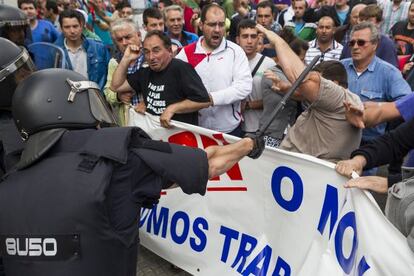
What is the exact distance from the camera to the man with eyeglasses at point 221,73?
3.58 metres

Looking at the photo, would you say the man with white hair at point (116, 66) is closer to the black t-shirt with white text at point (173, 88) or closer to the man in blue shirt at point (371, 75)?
the black t-shirt with white text at point (173, 88)

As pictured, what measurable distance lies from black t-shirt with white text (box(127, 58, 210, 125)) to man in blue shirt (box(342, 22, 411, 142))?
4.46ft

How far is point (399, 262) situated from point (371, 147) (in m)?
0.84

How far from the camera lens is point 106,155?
1488mm

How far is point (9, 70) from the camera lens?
82.0 inches

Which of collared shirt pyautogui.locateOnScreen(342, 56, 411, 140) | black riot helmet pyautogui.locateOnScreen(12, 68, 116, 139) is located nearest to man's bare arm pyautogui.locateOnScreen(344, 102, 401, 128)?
collared shirt pyautogui.locateOnScreen(342, 56, 411, 140)

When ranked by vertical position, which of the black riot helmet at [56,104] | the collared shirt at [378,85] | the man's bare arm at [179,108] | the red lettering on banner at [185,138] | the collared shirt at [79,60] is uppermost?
the black riot helmet at [56,104]

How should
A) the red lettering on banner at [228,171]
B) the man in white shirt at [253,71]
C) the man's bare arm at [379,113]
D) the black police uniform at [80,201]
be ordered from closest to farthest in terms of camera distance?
the black police uniform at [80,201] → the man's bare arm at [379,113] → the red lettering on banner at [228,171] → the man in white shirt at [253,71]

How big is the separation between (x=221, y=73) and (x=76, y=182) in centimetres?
234

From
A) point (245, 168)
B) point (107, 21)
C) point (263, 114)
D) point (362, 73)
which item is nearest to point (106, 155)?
point (245, 168)

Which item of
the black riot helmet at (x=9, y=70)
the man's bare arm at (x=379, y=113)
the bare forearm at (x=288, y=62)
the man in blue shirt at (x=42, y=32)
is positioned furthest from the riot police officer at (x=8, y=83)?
the man in blue shirt at (x=42, y=32)

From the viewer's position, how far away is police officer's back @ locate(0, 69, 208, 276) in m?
1.48

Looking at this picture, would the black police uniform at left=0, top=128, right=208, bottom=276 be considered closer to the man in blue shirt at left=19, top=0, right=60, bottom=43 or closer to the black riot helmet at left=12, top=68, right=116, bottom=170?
the black riot helmet at left=12, top=68, right=116, bottom=170

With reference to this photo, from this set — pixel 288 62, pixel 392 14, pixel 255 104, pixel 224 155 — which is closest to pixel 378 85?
pixel 255 104
